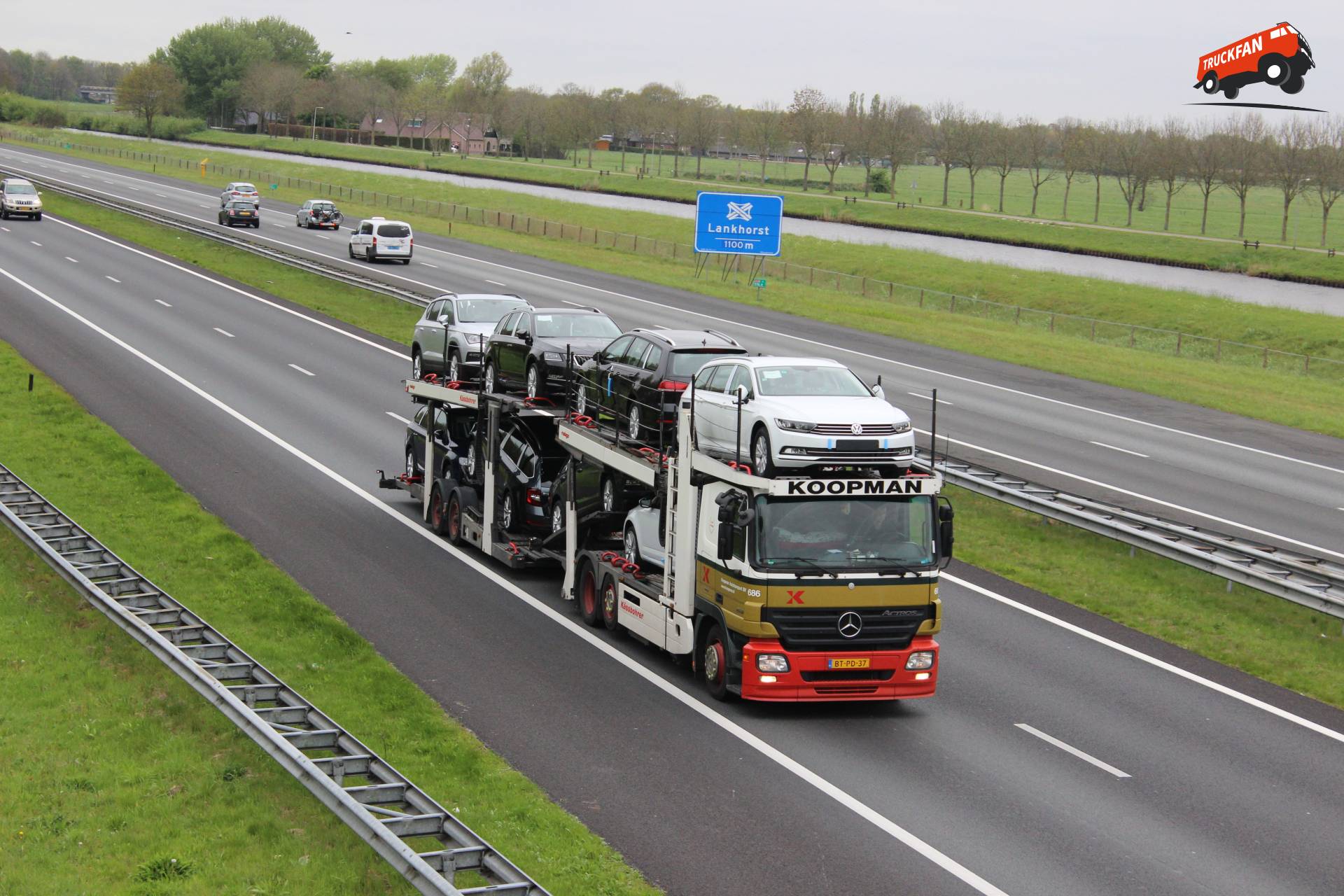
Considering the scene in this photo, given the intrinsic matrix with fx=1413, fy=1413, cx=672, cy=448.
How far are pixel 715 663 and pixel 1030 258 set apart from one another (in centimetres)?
7922

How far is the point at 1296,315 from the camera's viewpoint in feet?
204

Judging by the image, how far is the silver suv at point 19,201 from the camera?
215ft

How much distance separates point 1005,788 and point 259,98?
195m

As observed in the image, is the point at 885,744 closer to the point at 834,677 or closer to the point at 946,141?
the point at 834,677

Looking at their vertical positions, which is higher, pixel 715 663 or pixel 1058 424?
pixel 1058 424

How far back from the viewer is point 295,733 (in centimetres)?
1220

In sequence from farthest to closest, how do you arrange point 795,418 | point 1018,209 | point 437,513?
point 1018,209 < point 437,513 < point 795,418

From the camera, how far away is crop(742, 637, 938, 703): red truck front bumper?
1438cm

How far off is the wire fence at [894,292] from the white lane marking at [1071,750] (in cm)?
3891

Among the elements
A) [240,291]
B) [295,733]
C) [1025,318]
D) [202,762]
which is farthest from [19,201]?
[295,733]

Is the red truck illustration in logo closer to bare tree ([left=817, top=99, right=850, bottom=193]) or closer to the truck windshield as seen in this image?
the truck windshield

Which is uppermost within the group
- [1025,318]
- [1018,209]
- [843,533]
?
[1018,209]

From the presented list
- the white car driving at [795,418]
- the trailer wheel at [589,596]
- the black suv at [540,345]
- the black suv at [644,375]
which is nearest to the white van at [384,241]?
the black suv at [540,345]

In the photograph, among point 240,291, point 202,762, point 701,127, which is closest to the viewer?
point 202,762
